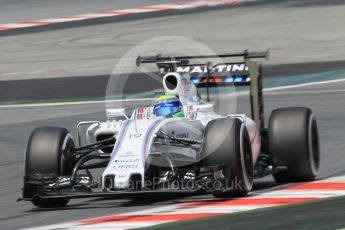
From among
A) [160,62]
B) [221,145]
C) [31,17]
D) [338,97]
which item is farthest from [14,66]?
[221,145]

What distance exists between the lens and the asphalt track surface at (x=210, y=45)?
15634 mm

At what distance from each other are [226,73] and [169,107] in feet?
3.55

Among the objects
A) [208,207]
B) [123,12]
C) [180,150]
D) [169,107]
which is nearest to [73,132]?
[169,107]

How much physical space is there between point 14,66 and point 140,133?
1780 cm

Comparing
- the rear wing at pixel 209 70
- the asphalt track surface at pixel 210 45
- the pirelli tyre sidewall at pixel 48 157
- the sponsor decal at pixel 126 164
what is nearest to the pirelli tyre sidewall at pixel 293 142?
the asphalt track surface at pixel 210 45

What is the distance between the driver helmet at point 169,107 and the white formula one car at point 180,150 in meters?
0.01

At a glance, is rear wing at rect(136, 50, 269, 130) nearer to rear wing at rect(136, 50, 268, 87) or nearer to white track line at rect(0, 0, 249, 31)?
rear wing at rect(136, 50, 268, 87)

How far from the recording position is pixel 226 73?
12.3 m

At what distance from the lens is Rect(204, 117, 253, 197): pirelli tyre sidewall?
10.5m

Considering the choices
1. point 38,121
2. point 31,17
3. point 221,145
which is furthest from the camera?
point 31,17

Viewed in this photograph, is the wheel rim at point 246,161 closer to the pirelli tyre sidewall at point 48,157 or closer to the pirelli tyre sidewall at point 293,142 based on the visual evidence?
the pirelli tyre sidewall at point 293,142

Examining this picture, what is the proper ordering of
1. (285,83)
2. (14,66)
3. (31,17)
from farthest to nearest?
(31,17)
(14,66)
(285,83)

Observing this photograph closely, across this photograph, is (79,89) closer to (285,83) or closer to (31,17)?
(285,83)

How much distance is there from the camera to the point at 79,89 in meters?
23.9
